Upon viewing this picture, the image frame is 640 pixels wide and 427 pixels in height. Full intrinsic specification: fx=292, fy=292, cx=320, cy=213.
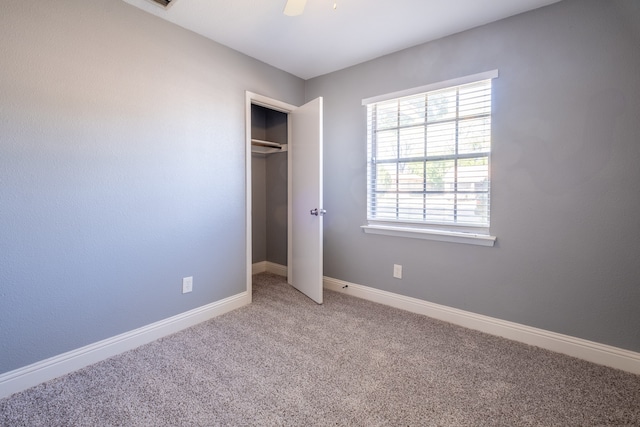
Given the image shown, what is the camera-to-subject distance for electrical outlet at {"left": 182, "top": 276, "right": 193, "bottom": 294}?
241 cm

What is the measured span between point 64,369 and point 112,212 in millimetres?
1001

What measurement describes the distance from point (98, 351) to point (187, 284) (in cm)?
70

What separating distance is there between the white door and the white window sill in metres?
0.56

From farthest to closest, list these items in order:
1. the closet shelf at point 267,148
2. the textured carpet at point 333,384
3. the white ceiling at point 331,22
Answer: the closet shelf at point 267,148 < the white ceiling at point 331,22 < the textured carpet at point 333,384

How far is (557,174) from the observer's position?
6.59 feet

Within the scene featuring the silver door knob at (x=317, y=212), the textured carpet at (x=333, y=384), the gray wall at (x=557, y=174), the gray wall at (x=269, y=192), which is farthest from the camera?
the gray wall at (x=269, y=192)

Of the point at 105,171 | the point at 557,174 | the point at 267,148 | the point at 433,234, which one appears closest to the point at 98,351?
the point at 105,171

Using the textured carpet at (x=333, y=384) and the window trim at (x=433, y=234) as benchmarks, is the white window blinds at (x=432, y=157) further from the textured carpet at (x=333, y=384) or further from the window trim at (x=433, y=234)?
the textured carpet at (x=333, y=384)

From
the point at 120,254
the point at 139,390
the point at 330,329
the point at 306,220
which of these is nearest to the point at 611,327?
the point at 330,329

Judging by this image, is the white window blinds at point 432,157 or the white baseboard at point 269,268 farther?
the white baseboard at point 269,268

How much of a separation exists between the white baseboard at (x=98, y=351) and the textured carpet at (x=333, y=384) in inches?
2.1

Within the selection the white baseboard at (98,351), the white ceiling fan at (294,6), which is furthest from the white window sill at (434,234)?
the white ceiling fan at (294,6)

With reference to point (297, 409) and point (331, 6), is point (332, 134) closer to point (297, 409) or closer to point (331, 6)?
point (331, 6)

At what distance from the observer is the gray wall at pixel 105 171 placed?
5.42ft
